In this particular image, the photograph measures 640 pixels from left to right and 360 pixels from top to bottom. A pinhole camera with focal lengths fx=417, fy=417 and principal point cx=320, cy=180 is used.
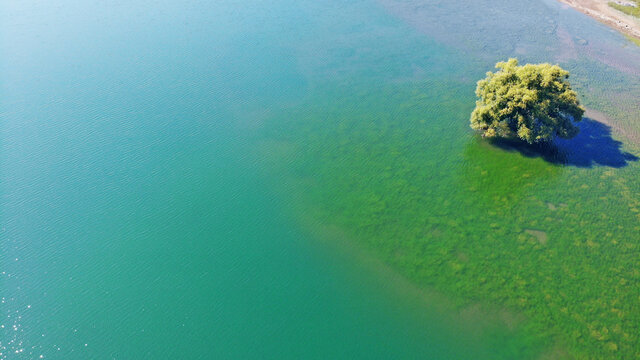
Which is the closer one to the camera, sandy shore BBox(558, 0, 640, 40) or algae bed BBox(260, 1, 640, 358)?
algae bed BBox(260, 1, 640, 358)

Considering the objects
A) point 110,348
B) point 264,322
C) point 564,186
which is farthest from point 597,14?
point 110,348

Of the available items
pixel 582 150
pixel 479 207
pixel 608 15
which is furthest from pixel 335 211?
pixel 608 15

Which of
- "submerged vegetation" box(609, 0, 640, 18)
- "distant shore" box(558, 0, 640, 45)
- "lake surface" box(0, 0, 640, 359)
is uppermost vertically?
"submerged vegetation" box(609, 0, 640, 18)

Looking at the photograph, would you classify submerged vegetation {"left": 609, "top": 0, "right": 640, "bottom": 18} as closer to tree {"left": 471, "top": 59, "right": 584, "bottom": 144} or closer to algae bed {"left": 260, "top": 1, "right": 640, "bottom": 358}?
algae bed {"left": 260, "top": 1, "right": 640, "bottom": 358}

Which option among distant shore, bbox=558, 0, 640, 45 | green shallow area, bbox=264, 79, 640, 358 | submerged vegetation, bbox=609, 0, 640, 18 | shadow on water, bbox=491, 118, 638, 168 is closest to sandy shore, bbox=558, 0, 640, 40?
distant shore, bbox=558, 0, 640, 45

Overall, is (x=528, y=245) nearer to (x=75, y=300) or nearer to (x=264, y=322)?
(x=264, y=322)

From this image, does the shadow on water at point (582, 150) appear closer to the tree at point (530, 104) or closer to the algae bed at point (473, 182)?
the algae bed at point (473, 182)
